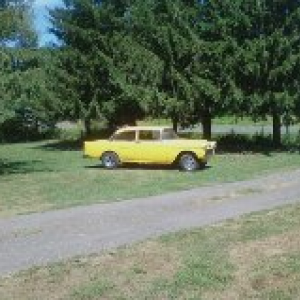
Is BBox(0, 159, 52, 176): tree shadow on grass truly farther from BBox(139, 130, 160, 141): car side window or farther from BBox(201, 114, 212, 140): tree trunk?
BBox(201, 114, 212, 140): tree trunk

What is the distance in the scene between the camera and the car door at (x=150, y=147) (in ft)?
81.1

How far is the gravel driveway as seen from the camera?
443 inches

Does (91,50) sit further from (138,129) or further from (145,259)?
(145,259)

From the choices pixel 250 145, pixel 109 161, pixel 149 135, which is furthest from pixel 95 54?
pixel 149 135

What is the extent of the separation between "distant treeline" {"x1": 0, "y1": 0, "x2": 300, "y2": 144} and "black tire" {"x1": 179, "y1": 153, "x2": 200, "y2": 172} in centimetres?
559

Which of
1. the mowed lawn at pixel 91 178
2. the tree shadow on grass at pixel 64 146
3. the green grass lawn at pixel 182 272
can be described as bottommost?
the green grass lawn at pixel 182 272

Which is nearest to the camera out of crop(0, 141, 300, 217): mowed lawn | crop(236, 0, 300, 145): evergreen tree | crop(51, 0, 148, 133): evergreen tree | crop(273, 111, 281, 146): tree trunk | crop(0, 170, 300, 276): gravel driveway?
crop(0, 170, 300, 276): gravel driveway

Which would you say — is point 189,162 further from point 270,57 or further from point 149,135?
point 270,57

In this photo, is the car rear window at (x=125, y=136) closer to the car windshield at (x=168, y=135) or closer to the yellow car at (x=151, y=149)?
the yellow car at (x=151, y=149)

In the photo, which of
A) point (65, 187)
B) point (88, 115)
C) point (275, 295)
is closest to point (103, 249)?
point (275, 295)

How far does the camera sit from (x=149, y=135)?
24953mm

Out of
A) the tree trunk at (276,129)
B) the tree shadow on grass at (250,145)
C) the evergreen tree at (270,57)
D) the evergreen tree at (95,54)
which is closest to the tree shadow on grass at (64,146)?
the evergreen tree at (95,54)

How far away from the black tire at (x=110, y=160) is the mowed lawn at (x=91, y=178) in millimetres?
353

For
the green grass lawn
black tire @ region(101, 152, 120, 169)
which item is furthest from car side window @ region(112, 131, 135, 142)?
the green grass lawn
